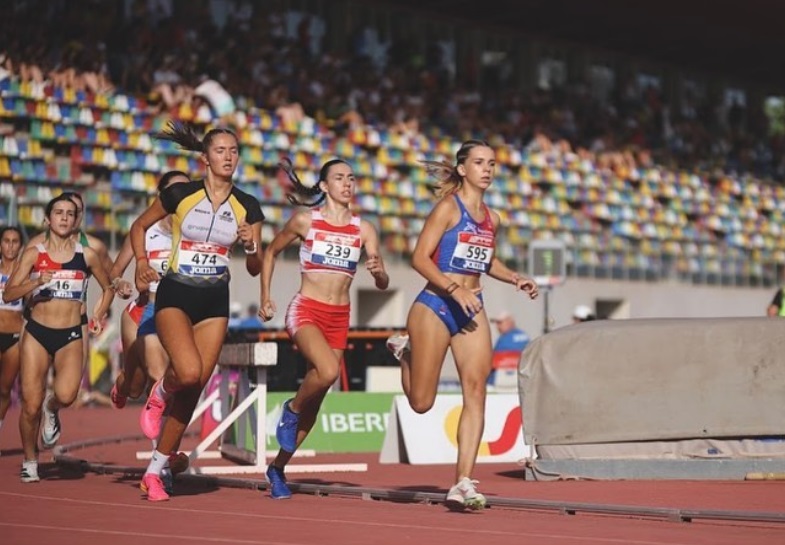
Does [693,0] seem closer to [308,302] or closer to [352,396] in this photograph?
[352,396]

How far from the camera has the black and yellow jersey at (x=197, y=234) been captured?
1077 centimetres

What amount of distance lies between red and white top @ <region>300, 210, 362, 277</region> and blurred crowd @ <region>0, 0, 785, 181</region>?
14094 millimetres

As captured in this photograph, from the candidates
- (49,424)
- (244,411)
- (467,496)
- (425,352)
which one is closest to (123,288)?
(49,424)

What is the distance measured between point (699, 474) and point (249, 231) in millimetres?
4763

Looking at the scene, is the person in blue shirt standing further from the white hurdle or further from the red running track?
the red running track

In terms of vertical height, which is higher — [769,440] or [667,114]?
[667,114]

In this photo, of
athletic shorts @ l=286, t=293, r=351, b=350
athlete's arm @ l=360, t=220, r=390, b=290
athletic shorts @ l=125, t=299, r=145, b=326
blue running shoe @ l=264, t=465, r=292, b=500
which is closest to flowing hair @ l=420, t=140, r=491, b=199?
athlete's arm @ l=360, t=220, r=390, b=290

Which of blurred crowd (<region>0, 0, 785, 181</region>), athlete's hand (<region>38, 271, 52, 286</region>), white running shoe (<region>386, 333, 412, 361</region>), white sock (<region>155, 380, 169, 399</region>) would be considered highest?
blurred crowd (<region>0, 0, 785, 181</region>)

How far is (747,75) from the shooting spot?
160 ft

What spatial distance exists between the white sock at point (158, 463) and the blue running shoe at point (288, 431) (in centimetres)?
80

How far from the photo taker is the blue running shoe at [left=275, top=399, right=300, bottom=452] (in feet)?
36.6

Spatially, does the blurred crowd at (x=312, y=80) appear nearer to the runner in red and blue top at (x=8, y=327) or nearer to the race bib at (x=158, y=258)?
the runner in red and blue top at (x=8, y=327)

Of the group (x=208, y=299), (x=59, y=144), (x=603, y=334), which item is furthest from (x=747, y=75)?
(x=208, y=299)

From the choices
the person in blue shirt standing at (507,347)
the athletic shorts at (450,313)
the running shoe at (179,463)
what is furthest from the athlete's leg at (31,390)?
the person in blue shirt standing at (507,347)
